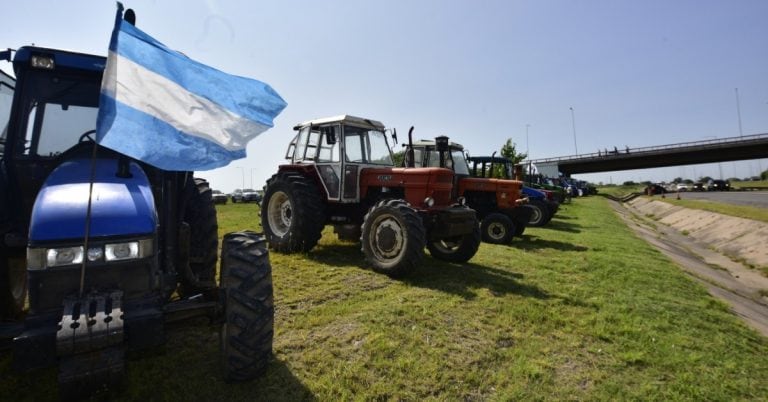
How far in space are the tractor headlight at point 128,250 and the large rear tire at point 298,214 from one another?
4.61 m

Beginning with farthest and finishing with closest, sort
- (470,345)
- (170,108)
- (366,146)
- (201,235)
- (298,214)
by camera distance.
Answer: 1. (366,146)
2. (298,214)
3. (201,235)
4. (470,345)
5. (170,108)

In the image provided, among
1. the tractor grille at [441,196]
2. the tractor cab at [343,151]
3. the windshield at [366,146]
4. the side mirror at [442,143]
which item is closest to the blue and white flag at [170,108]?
the tractor cab at [343,151]

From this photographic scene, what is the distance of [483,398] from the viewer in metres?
2.96

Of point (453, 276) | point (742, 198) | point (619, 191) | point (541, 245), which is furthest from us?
point (619, 191)

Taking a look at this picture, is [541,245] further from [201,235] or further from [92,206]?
[92,206]

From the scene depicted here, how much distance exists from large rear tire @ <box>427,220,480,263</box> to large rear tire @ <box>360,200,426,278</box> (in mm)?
1417

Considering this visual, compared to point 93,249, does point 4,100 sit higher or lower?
higher

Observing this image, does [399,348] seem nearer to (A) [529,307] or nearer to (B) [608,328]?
(A) [529,307]

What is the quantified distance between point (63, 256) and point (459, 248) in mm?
5700

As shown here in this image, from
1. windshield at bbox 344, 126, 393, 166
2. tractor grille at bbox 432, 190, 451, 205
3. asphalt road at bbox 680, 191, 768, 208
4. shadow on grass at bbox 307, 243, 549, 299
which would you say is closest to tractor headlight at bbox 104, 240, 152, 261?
shadow on grass at bbox 307, 243, 549, 299

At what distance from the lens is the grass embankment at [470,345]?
2.95 metres

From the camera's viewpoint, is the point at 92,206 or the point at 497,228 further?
the point at 497,228

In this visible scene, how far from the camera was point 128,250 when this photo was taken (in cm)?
230

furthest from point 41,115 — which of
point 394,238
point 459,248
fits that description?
point 459,248
